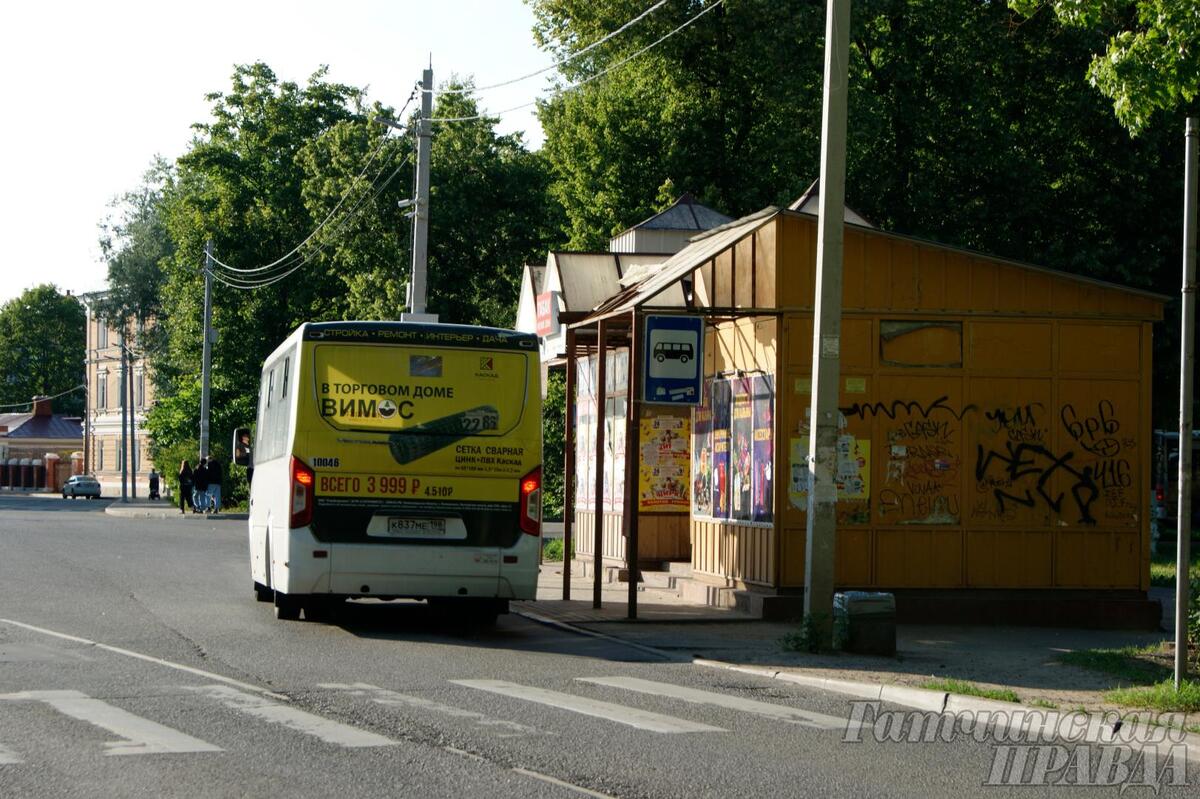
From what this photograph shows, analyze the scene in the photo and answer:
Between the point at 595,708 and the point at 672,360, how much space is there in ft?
22.5

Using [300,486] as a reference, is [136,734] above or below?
below

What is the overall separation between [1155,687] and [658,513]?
415 inches

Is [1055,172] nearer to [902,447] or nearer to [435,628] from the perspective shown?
[902,447]

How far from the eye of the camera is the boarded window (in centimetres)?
1688

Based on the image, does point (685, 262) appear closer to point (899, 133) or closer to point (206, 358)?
point (899, 133)

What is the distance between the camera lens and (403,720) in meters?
9.31

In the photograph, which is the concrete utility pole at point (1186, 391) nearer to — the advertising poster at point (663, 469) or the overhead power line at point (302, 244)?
the advertising poster at point (663, 469)

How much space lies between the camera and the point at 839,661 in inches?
508

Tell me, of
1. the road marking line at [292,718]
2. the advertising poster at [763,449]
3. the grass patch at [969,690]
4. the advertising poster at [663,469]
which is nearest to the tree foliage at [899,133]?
the advertising poster at [663,469]

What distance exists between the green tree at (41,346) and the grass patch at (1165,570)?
348 feet

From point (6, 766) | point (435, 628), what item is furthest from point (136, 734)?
point (435, 628)

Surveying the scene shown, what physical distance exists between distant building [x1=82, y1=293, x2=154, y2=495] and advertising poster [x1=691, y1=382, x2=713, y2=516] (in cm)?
7816

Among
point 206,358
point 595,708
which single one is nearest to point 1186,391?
point 595,708

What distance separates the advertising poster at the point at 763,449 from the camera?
55.2 ft
